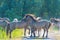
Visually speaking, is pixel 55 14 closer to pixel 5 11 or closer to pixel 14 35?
pixel 5 11

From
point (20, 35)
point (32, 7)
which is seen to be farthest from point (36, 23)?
point (32, 7)

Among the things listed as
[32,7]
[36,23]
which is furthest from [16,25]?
[32,7]

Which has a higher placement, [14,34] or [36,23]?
[36,23]

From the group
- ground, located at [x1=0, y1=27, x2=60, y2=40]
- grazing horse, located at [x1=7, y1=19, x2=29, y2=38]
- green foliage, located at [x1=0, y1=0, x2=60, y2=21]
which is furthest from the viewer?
green foliage, located at [x1=0, y1=0, x2=60, y2=21]

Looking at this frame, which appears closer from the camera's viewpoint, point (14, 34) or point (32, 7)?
point (14, 34)

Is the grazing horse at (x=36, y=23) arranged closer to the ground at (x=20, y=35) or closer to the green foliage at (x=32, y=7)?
the ground at (x=20, y=35)

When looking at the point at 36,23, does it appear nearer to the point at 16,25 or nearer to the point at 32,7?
the point at 16,25

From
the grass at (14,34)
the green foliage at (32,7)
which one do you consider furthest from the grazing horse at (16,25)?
the green foliage at (32,7)

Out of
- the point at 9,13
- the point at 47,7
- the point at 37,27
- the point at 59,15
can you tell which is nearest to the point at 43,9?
the point at 47,7

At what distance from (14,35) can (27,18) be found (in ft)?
Answer: 0.93

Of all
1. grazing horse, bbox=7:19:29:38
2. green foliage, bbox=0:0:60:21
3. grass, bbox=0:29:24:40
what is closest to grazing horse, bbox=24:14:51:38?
grazing horse, bbox=7:19:29:38

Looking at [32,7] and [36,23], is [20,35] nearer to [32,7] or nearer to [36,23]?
[36,23]

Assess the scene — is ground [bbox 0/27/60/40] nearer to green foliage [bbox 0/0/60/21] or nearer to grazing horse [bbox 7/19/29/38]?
grazing horse [bbox 7/19/29/38]

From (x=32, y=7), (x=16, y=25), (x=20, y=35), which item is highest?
(x=32, y=7)
